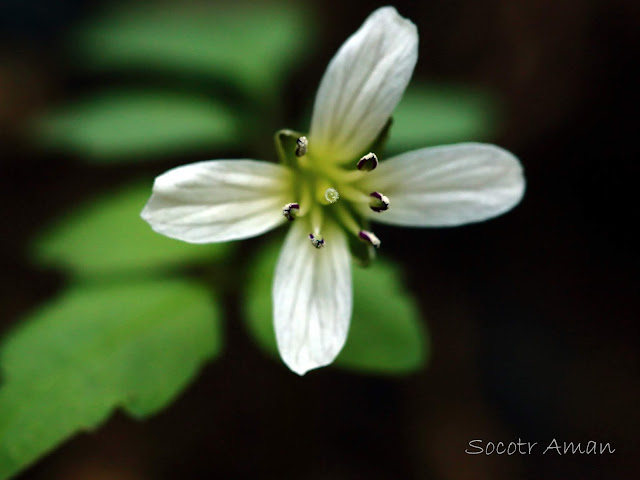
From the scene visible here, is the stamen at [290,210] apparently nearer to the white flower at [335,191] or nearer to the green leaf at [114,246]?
the white flower at [335,191]

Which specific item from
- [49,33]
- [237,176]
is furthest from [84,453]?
[49,33]

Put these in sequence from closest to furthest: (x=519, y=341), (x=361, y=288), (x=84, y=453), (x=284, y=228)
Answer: (x=361, y=288) → (x=284, y=228) → (x=84, y=453) → (x=519, y=341)

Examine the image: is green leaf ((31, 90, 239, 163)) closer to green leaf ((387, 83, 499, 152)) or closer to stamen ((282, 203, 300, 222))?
green leaf ((387, 83, 499, 152))

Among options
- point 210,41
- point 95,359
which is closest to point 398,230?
point 210,41

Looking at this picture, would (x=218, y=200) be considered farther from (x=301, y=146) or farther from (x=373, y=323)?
(x=373, y=323)

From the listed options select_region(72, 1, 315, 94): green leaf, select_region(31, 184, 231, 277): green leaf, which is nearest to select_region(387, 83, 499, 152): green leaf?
select_region(72, 1, 315, 94): green leaf

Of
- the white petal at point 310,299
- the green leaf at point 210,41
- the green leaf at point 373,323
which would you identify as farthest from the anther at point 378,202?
the green leaf at point 210,41

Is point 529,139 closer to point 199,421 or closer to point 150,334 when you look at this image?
point 199,421
